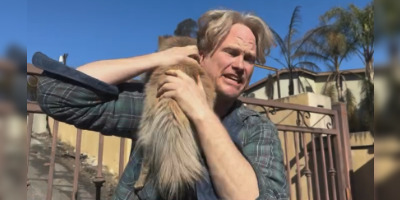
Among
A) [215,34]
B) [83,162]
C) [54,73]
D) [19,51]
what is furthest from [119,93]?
[83,162]

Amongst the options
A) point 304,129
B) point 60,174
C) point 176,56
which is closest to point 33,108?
point 176,56

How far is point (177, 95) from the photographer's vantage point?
1.53 metres

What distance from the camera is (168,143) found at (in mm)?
1622

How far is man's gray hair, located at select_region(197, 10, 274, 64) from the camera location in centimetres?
182

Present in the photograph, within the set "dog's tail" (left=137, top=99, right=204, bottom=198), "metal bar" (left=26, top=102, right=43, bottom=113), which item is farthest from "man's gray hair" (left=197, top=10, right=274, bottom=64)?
"metal bar" (left=26, top=102, right=43, bottom=113)

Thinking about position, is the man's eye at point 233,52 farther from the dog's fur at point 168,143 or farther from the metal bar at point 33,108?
the metal bar at point 33,108

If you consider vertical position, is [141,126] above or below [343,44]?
below

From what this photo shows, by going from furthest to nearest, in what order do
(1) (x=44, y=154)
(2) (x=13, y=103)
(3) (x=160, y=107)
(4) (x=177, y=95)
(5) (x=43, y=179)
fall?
1. (1) (x=44, y=154)
2. (5) (x=43, y=179)
3. (3) (x=160, y=107)
4. (4) (x=177, y=95)
5. (2) (x=13, y=103)

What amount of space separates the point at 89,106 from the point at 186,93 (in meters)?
0.44

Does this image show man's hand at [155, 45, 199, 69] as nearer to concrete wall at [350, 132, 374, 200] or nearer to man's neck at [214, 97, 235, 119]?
man's neck at [214, 97, 235, 119]

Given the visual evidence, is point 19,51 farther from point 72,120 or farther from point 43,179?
point 43,179

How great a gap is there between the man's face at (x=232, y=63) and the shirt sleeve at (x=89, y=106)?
1.26 feet

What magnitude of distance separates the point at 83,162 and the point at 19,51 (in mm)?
6899

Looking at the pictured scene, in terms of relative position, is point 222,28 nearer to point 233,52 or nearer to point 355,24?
point 233,52
